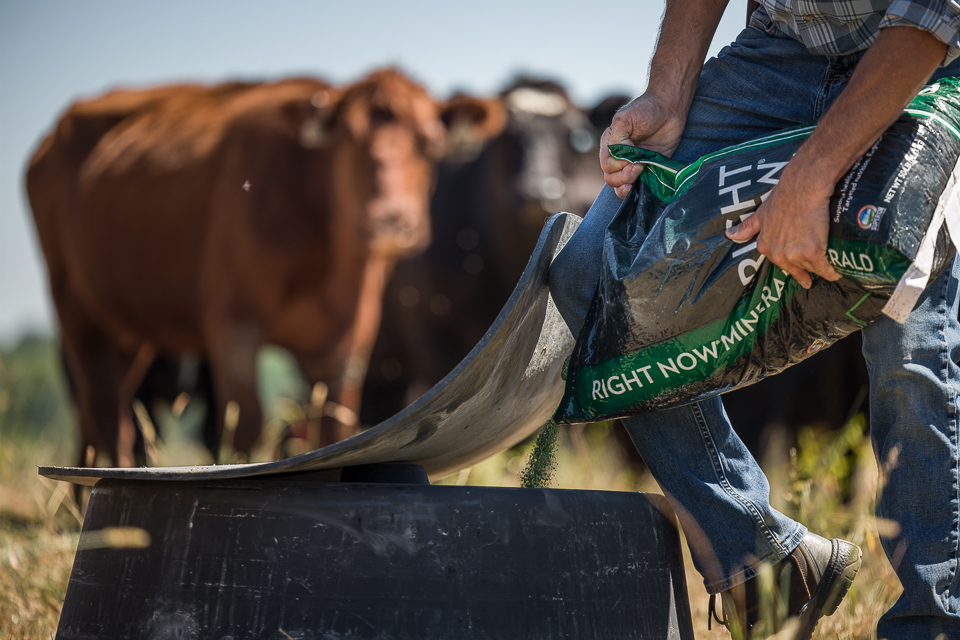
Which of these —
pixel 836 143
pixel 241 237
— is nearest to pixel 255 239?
pixel 241 237

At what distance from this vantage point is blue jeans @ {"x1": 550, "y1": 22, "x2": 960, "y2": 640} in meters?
1.43

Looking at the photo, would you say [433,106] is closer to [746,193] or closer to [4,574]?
[4,574]

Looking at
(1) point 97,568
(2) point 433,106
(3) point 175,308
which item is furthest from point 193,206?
(1) point 97,568

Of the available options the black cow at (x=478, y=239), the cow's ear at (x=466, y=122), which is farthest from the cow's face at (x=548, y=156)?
the cow's ear at (x=466, y=122)

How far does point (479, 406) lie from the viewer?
5.16ft

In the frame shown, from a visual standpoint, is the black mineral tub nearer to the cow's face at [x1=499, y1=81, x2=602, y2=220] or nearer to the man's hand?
the man's hand

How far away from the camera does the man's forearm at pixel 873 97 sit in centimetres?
127

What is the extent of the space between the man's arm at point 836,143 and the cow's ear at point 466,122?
5197mm

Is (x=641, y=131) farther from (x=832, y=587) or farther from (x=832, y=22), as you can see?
(x=832, y=587)

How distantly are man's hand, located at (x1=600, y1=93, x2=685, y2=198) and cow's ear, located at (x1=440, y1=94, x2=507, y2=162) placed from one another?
4800mm

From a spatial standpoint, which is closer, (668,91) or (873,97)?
(873,97)

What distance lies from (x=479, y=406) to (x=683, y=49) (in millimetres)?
755

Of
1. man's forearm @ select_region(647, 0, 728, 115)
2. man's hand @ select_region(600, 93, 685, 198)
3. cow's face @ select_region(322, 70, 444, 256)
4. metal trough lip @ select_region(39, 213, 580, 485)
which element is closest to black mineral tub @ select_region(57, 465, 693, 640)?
metal trough lip @ select_region(39, 213, 580, 485)

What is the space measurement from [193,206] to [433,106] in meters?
1.76
